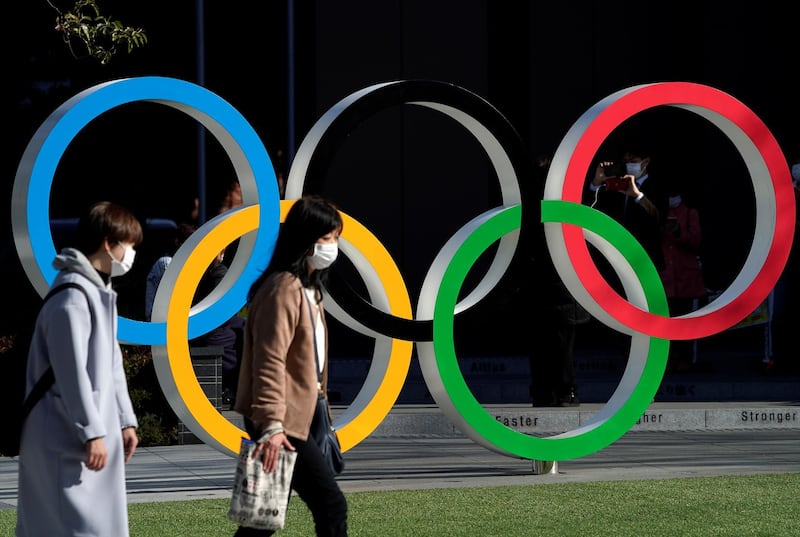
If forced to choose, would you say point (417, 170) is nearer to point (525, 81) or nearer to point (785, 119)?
point (525, 81)

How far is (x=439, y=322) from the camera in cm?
1009

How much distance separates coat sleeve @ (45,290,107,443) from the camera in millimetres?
5746

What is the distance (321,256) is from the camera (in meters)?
6.53

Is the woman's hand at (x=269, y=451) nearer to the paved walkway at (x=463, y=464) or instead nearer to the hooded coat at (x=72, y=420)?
the hooded coat at (x=72, y=420)

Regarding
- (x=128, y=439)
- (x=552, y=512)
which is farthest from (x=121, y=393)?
(x=552, y=512)

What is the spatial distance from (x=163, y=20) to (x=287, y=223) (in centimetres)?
1414

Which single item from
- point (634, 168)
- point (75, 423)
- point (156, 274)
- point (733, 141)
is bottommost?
point (75, 423)

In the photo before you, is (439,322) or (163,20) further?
(163,20)

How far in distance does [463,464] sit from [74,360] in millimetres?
5993

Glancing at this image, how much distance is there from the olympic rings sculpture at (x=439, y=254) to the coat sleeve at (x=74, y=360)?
3.29 meters

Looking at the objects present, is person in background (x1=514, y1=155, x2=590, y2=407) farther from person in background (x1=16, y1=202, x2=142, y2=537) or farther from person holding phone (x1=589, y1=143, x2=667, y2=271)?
→ person in background (x1=16, y1=202, x2=142, y2=537)

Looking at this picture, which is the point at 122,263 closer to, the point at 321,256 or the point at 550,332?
the point at 321,256

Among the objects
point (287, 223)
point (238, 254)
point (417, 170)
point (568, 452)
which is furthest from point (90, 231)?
point (417, 170)

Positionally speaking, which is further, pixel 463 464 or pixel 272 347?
pixel 463 464
